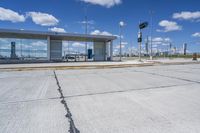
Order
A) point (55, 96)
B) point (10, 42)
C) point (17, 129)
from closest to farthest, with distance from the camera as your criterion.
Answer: point (17, 129) < point (55, 96) < point (10, 42)

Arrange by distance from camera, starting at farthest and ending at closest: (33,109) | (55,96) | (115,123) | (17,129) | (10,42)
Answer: (10,42) → (55,96) → (33,109) → (115,123) → (17,129)

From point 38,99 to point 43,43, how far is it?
27.6 m

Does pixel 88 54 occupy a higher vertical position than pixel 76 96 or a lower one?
higher

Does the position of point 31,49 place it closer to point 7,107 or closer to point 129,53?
point 7,107

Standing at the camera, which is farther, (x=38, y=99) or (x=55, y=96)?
(x=55, y=96)

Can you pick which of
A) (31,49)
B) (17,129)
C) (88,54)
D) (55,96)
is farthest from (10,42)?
(17,129)

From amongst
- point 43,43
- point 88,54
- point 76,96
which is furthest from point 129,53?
point 76,96

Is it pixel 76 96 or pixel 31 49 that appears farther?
pixel 31 49

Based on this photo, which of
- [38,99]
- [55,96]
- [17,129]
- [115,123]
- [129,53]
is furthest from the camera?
[129,53]

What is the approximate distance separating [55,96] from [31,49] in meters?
28.5

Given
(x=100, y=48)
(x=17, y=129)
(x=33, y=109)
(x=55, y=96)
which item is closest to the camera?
(x=17, y=129)

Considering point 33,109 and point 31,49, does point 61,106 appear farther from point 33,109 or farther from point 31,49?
point 31,49

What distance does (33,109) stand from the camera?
15.9 ft

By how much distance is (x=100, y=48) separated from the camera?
36656mm
